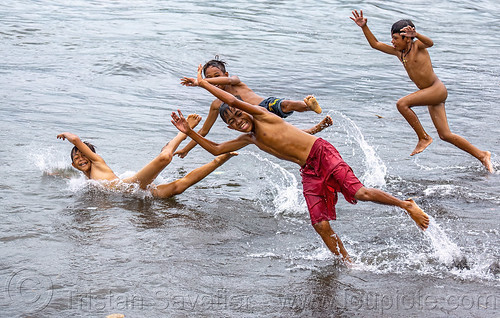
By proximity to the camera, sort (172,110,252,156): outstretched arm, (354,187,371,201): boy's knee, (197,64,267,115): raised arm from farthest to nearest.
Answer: (172,110,252,156): outstretched arm, (197,64,267,115): raised arm, (354,187,371,201): boy's knee

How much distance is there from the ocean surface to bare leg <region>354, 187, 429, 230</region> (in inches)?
16.8

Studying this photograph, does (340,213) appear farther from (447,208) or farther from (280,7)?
(280,7)

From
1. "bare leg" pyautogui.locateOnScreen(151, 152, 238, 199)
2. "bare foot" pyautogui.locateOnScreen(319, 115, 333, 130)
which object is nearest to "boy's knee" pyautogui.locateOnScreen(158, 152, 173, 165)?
"bare leg" pyautogui.locateOnScreen(151, 152, 238, 199)

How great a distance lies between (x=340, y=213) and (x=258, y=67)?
8652 mm

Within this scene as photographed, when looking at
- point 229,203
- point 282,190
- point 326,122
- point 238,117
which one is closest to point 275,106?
point 326,122

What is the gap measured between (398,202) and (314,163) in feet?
2.50

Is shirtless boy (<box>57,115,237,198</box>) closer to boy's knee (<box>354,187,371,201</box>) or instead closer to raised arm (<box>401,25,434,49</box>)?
boy's knee (<box>354,187,371,201</box>)

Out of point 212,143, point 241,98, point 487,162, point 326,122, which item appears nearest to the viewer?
point 212,143

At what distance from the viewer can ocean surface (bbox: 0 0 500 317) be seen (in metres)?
4.95

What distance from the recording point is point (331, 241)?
217 inches

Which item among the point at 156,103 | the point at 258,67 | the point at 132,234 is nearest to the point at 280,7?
the point at 258,67

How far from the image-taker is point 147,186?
23.8ft

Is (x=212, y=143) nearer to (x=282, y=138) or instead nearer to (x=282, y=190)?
(x=282, y=138)

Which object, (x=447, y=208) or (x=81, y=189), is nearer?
(x=447, y=208)
